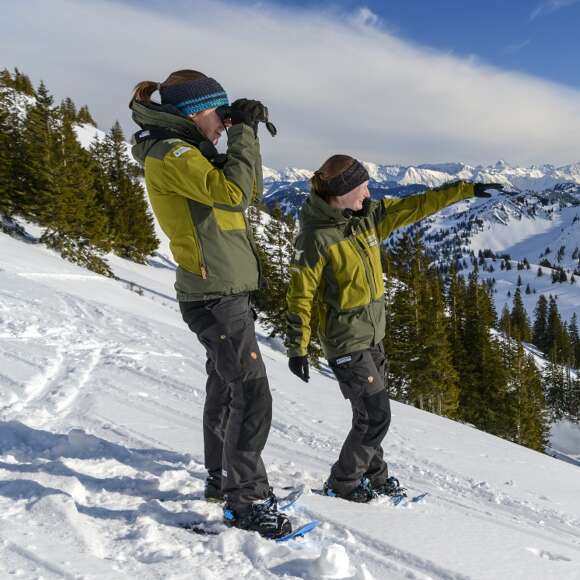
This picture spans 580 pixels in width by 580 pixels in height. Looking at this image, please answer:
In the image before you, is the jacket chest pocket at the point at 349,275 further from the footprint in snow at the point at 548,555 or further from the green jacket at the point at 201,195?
the footprint in snow at the point at 548,555

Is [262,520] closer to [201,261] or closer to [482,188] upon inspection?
[201,261]

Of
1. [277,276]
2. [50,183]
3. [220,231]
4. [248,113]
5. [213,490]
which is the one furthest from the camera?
[277,276]

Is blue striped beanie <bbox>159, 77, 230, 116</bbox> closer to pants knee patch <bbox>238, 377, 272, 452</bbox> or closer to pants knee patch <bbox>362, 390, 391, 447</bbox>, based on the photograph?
pants knee patch <bbox>238, 377, 272, 452</bbox>

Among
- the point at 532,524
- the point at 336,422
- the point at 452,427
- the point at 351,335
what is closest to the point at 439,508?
the point at 532,524

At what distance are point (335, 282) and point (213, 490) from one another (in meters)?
1.72

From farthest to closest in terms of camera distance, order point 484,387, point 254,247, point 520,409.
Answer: point 484,387, point 520,409, point 254,247

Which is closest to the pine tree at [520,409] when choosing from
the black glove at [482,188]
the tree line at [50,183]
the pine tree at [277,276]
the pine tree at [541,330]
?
the pine tree at [277,276]

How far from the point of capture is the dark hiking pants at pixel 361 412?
12.3 ft

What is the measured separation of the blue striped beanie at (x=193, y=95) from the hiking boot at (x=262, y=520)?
95.7 inches

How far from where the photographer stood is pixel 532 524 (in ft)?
13.9

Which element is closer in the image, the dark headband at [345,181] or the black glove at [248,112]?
the black glove at [248,112]

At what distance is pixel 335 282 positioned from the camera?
3.77 meters

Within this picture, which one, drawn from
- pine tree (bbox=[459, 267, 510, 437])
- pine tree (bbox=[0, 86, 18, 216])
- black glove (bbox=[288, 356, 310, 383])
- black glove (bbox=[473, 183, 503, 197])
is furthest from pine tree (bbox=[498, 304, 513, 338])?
black glove (bbox=[288, 356, 310, 383])

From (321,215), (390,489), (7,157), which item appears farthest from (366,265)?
(7,157)
